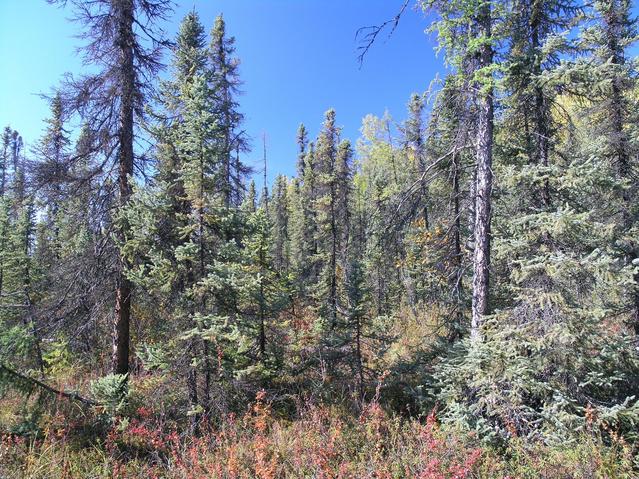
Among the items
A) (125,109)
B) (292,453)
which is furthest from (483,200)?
(125,109)

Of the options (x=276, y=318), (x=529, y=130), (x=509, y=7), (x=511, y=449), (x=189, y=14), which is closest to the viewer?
(x=511, y=449)

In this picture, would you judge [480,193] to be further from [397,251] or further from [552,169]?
[397,251]

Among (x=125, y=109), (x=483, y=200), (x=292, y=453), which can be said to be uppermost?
(x=125, y=109)

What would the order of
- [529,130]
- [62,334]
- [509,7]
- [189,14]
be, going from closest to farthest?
[509,7] → [529,130] → [62,334] → [189,14]

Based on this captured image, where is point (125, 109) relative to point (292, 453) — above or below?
above

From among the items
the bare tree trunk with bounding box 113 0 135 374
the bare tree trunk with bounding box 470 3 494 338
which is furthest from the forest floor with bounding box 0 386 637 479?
the bare tree trunk with bounding box 113 0 135 374

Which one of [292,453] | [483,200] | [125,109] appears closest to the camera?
[292,453]

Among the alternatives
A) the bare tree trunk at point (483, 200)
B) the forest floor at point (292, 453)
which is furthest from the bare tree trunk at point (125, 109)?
the bare tree trunk at point (483, 200)

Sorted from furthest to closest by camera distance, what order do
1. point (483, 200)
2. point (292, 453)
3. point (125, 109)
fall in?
point (125, 109) → point (483, 200) → point (292, 453)

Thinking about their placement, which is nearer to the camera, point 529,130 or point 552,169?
point 552,169

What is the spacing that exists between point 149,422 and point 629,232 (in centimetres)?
1214

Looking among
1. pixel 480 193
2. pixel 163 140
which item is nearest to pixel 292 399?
pixel 480 193

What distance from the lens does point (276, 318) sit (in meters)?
9.08

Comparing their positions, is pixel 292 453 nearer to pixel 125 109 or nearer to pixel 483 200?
pixel 483 200
